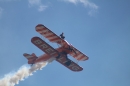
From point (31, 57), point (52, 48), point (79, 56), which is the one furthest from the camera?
point (31, 57)

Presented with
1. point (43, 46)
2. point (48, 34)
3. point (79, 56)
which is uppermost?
point (79, 56)

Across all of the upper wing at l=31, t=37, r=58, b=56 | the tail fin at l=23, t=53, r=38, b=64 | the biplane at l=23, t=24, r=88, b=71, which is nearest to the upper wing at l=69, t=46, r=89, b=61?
the biplane at l=23, t=24, r=88, b=71

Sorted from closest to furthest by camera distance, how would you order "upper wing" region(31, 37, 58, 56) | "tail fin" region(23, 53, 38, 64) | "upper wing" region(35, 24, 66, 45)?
"upper wing" region(35, 24, 66, 45)
"upper wing" region(31, 37, 58, 56)
"tail fin" region(23, 53, 38, 64)

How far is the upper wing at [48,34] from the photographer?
40722mm

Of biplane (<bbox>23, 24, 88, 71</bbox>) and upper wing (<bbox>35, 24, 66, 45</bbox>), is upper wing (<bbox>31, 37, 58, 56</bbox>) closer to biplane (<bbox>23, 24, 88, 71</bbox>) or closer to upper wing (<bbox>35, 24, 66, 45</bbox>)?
biplane (<bbox>23, 24, 88, 71</bbox>)

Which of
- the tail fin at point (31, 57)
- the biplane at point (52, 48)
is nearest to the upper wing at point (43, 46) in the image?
the biplane at point (52, 48)

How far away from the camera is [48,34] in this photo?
4178 centimetres

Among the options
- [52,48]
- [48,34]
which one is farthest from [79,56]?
[48,34]

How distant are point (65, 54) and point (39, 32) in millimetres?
4260

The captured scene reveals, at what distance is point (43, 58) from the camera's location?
44.1 metres

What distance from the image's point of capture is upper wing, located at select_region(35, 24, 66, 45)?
40.7 metres

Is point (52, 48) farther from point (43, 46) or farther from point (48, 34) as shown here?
point (48, 34)

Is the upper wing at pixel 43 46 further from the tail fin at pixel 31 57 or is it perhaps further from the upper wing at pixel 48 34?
the tail fin at pixel 31 57

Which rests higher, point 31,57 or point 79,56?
point 79,56
